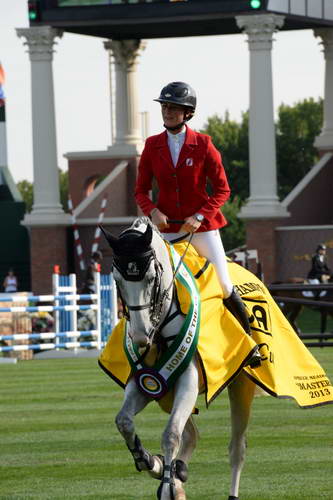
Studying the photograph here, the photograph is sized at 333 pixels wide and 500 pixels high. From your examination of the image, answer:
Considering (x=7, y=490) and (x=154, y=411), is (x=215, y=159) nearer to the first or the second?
(x=7, y=490)

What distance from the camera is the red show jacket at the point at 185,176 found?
36.4 feet

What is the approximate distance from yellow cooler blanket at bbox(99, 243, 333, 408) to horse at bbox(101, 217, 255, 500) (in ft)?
0.63

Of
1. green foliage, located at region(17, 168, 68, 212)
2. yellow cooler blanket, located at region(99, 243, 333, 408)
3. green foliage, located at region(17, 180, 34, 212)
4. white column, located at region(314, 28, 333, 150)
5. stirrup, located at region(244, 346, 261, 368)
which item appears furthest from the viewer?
green foliage, located at region(17, 180, 34, 212)

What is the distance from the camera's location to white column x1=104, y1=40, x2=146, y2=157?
173ft

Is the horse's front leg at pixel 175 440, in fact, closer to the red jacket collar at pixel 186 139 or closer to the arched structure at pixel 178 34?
the red jacket collar at pixel 186 139

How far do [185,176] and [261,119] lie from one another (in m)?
35.5

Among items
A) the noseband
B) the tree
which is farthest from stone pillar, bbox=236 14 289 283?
the tree

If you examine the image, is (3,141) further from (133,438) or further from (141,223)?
(133,438)

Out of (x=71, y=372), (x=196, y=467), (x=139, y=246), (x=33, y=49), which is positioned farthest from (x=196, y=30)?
(x=139, y=246)

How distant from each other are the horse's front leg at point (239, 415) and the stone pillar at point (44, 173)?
35260 mm

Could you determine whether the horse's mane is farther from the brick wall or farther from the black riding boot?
Answer: the brick wall

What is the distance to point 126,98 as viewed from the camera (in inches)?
2138

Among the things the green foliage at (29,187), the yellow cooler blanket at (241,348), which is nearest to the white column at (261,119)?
the yellow cooler blanket at (241,348)

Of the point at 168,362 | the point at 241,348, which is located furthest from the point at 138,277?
the point at 241,348
